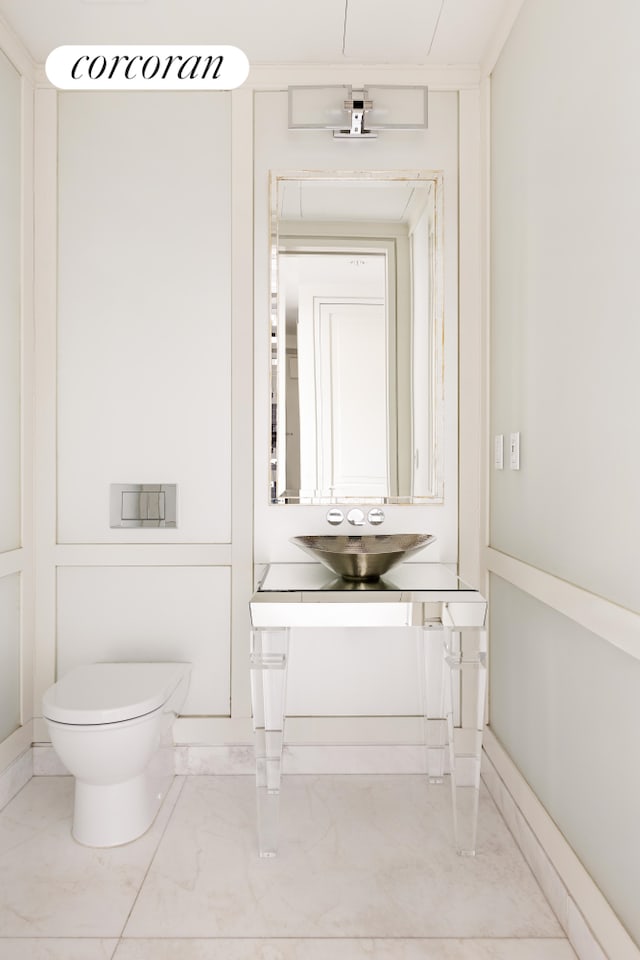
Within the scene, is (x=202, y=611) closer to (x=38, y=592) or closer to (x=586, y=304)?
(x=38, y=592)

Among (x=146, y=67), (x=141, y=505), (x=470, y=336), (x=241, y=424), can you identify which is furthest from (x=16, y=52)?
(x=470, y=336)

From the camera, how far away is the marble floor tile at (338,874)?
4.98 feet

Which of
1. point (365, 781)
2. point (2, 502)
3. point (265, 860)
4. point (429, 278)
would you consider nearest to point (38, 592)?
point (2, 502)

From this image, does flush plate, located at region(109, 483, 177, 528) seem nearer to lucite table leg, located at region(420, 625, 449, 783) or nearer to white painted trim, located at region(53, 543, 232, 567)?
white painted trim, located at region(53, 543, 232, 567)

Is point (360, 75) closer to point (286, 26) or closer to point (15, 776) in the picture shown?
point (286, 26)

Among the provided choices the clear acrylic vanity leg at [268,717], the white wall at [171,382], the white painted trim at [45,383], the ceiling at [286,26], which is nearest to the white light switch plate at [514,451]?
the white wall at [171,382]

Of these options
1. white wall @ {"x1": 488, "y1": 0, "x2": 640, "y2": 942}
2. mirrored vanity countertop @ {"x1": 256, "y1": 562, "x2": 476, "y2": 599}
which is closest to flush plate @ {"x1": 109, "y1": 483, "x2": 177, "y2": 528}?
mirrored vanity countertop @ {"x1": 256, "y1": 562, "x2": 476, "y2": 599}

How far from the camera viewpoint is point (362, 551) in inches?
81.3

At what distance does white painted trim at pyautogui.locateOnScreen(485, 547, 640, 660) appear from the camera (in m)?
1.21

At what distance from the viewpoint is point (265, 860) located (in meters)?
1.77

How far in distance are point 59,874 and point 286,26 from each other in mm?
2579

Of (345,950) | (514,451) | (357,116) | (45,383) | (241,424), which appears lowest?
(345,950)

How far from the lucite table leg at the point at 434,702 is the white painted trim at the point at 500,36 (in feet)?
6.21

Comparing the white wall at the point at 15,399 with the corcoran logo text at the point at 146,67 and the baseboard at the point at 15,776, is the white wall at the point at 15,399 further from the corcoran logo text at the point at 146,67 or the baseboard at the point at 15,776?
the corcoran logo text at the point at 146,67
